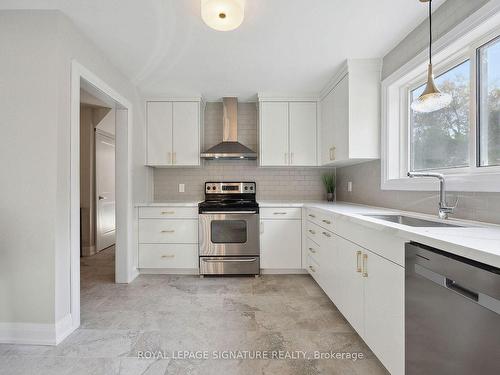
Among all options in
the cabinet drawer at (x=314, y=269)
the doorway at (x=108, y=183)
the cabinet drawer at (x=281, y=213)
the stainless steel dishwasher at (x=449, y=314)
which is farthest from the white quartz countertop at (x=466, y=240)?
the doorway at (x=108, y=183)

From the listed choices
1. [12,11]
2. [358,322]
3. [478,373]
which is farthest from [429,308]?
[12,11]

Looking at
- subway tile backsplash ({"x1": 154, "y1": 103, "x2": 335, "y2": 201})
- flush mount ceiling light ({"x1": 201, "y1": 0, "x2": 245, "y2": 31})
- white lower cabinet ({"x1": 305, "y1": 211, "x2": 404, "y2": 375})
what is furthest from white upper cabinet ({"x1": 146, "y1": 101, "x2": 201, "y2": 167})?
white lower cabinet ({"x1": 305, "y1": 211, "x2": 404, "y2": 375})

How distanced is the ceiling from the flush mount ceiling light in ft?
1.03

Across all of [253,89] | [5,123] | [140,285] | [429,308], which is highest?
[253,89]

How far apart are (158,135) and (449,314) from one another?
3279mm

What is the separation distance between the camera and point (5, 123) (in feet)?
5.66

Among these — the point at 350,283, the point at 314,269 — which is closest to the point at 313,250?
the point at 314,269

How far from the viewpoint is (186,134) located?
3279mm

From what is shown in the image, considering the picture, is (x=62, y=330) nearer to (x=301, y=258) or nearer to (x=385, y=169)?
(x=301, y=258)

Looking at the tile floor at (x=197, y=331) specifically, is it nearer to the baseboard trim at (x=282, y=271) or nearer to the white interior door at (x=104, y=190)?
the baseboard trim at (x=282, y=271)

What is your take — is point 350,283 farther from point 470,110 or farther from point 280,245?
point 470,110

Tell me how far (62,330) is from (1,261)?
2.13 feet

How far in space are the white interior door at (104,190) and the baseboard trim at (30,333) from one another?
2.45 m

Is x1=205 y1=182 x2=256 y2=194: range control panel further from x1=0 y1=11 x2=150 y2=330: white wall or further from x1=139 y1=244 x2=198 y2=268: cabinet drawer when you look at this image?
x1=0 y1=11 x2=150 y2=330: white wall
